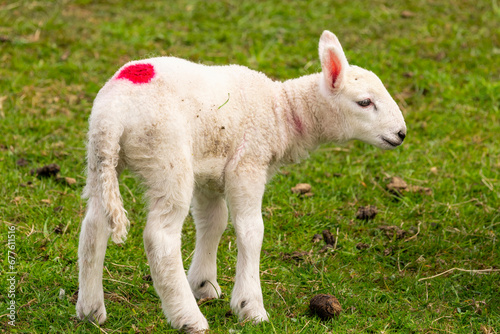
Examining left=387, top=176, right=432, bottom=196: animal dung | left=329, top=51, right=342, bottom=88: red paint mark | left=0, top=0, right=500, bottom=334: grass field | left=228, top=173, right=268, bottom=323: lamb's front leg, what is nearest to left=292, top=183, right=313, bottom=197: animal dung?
left=0, top=0, right=500, bottom=334: grass field

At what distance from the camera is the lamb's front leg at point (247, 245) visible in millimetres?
4738

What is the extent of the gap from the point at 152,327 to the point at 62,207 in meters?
2.04

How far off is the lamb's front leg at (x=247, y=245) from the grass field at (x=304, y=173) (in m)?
0.15

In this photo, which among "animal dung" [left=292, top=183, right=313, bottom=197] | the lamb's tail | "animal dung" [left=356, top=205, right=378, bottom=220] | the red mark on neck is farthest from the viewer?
"animal dung" [left=292, top=183, right=313, bottom=197]

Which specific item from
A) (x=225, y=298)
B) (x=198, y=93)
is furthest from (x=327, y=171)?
(x=198, y=93)

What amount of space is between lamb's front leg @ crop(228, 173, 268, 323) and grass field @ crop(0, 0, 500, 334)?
0.50ft

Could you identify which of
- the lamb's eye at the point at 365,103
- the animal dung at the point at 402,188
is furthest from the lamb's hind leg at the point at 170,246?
the animal dung at the point at 402,188

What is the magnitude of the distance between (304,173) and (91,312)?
3.30m

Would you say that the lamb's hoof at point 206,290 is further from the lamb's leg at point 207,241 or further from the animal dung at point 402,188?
the animal dung at point 402,188

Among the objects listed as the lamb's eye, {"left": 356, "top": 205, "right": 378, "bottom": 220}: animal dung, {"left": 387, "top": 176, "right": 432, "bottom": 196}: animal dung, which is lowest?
{"left": 356, "top": 205, "right": 378, "bottom": 220}: animal dung

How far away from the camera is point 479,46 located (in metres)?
10.2

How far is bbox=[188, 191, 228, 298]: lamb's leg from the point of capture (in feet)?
17.4


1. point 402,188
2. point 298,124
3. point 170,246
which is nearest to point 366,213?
point 402,188

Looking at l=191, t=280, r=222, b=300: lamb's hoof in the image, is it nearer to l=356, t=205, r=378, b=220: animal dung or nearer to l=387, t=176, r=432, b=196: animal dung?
l=356, t=205, r=378, b=220: animal dung
